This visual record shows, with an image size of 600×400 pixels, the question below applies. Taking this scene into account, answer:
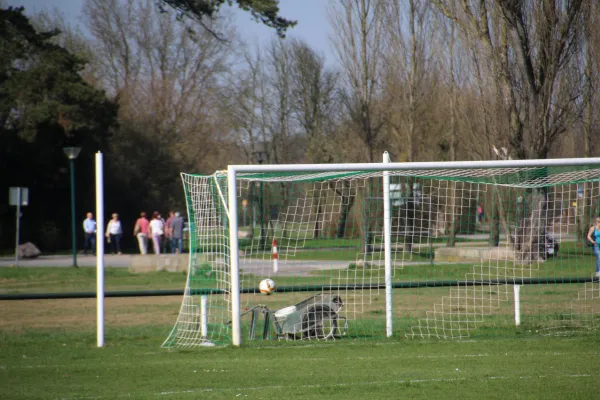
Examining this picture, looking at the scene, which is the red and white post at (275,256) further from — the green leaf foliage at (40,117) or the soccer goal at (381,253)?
the green leaf foliage at (40,117)

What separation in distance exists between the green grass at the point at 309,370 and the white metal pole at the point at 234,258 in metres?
0.34

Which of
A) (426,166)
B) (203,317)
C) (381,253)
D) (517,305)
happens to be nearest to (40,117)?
(381,253)

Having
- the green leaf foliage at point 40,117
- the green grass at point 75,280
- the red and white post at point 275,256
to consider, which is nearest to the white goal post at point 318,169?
the red and white post at point 275,256

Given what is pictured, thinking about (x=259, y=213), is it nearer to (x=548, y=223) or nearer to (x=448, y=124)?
(x=548, y=223)

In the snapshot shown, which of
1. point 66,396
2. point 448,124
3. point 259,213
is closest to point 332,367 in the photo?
point 66,396

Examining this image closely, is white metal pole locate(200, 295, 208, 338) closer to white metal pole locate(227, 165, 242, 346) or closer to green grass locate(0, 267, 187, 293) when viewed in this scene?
white metal pole locate(227, 165, 242, 346)

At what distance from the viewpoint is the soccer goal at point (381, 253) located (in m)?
10.2

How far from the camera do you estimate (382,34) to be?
28.5 meters

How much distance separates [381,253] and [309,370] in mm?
4775

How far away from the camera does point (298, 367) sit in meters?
8.21

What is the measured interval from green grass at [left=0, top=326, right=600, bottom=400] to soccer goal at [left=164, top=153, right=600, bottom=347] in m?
0.80

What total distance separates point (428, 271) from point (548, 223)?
2198 mm

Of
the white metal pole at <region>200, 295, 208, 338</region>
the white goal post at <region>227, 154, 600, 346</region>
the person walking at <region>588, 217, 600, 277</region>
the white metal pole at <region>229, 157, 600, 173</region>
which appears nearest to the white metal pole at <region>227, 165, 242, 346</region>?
the white goal post at <region>227, 154, 600, 346</region>

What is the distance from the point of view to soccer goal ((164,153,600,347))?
10.2 metres
